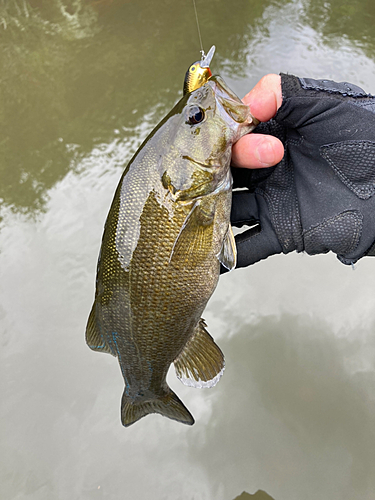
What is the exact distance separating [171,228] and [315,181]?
0.72 m

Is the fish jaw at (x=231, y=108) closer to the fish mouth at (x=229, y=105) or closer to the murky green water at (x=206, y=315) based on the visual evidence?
the fish mouth at (x=229, y=105)

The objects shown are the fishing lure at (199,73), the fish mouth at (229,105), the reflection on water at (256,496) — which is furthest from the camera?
the reflection on water at (256,496)

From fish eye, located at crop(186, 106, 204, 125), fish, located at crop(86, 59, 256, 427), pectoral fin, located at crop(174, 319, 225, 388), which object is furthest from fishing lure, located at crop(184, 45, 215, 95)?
pectoral fin, located at crop(174, 319, 225, 388)

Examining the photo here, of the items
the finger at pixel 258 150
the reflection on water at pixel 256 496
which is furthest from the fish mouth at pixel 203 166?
the reflection on water at pixel 256 496

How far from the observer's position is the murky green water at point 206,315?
98.0 inches

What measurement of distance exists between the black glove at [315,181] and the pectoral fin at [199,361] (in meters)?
0.47

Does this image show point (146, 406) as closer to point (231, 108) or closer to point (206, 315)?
point (206, 315)

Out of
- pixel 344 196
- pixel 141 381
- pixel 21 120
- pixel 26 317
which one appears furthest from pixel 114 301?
pixel 21 120

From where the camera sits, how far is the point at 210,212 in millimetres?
1495

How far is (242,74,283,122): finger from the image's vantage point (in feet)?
4.91

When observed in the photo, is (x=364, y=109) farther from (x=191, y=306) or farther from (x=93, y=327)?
(x=93, y=327)

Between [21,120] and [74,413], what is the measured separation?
111 inches

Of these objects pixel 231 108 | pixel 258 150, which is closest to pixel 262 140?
pixel 258 150

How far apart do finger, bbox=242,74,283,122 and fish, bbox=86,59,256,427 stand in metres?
0.07
